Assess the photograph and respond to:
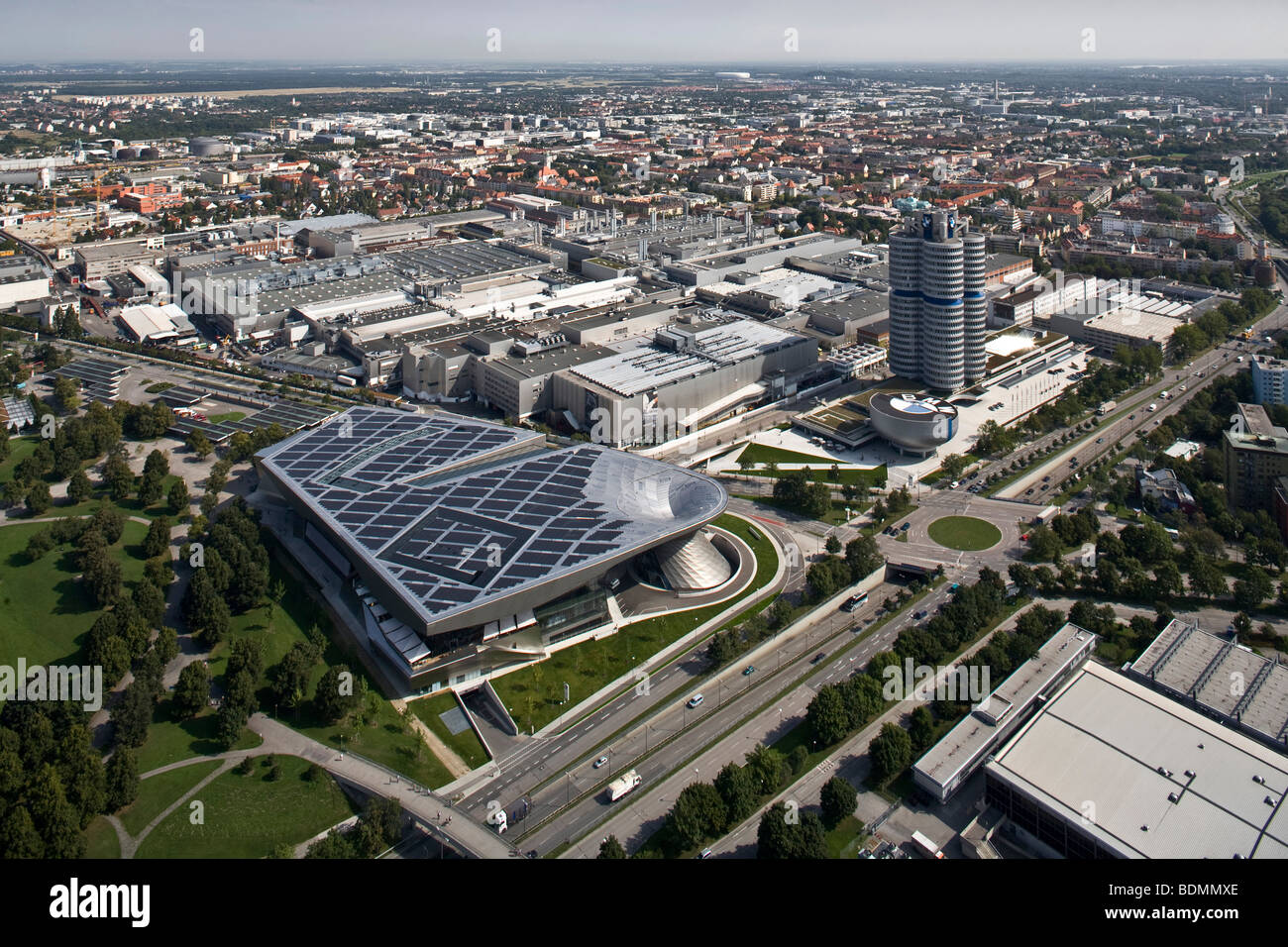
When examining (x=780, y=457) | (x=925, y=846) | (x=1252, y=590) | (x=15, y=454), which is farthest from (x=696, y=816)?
(x=15, y=454)

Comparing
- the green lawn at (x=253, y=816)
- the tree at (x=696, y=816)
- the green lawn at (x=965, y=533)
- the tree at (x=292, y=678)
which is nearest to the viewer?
the green lawn at (x=253, y=816)

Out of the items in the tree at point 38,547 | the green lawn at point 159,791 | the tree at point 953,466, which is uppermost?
the tree at point 953,466

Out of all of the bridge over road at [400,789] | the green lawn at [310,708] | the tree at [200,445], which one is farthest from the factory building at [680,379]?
the bridge over road at [400,789]

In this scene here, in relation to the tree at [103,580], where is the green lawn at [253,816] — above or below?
below

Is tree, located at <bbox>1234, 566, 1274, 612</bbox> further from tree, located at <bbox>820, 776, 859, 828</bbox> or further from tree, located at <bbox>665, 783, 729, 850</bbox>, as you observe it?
tree, located at <bbox>665, 783, 729, 850</bbox>

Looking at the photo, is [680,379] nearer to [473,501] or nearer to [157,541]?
[473,501]

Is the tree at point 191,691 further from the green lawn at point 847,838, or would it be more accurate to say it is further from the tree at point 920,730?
the tree at point 920,730

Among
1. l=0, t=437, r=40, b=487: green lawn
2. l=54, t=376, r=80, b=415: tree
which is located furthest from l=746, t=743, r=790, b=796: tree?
l=54, t=376, r=80, b=415: tree
